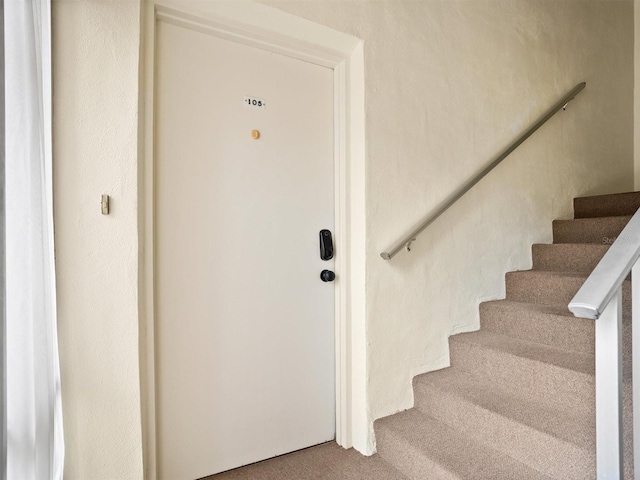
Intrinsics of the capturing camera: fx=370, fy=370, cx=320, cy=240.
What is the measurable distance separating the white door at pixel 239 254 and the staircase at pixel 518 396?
0.53 m

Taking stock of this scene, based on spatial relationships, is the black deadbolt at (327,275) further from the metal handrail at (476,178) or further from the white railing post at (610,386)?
the white railing post at (610,386)

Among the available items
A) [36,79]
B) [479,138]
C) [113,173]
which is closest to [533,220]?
[479,138]

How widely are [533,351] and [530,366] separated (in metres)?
0.12

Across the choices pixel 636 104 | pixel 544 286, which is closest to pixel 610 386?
pixel 544 286

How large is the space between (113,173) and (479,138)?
2.06 m

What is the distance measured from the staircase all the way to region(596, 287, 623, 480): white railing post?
60cm

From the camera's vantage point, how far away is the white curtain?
849 millimetres

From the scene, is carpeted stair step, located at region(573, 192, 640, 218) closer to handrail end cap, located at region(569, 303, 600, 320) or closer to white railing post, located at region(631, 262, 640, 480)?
white railing post, located at region(631, 262, 640, 480)

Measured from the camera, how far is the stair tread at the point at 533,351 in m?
1.58

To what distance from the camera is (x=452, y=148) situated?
2.22m

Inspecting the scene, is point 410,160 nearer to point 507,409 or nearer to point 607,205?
point 507,409

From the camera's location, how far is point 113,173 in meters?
1.37

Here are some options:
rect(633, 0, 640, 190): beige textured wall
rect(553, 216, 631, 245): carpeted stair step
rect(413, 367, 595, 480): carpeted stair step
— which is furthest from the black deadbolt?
rect(633, 0, 640, 190): beige textured wall

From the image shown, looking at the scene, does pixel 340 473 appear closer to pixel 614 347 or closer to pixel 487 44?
pixel 614 347
